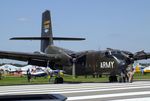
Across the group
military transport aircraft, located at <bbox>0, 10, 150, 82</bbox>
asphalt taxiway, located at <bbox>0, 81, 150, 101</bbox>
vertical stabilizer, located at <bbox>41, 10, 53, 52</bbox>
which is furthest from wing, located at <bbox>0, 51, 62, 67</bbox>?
asphalt taxiway, located at <bbox>0, 81, 150, 101</bbox>

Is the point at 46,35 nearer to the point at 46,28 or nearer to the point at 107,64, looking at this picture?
the point at 46,28

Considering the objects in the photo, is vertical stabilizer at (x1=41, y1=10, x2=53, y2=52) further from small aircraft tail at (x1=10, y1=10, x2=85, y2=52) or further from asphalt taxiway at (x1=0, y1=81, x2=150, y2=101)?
asphalt taxiway at (x1=0, y1=81, x2=150, y2=101)

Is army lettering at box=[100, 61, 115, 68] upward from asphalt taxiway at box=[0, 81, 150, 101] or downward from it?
upward

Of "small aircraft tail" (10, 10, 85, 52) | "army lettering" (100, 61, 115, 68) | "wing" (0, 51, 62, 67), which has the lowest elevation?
"army lettering" (100, 61, 115, 68)

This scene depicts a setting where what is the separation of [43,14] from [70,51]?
28.0ft

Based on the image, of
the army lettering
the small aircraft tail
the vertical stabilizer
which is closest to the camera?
the army lettering

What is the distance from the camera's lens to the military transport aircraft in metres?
24.0

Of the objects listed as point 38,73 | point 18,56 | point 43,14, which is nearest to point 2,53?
point 18,56

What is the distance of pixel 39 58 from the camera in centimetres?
2583

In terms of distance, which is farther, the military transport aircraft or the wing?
the wing

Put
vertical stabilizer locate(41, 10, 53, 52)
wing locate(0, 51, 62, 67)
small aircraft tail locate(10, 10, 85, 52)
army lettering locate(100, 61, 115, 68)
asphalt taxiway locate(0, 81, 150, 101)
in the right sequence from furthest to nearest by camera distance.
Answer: vertical stabilizer locate(41, 10, 53, 52)
small aircraft tail locate(10, 10, 85, 52)
wing locate(0, 51, 62, 67)
army lettering locate(100, 61, 115, 68)
asphalt taxiway locate(0, 81, 150, 101)

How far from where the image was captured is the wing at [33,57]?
2466 cm

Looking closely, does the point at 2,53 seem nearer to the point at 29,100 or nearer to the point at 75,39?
the point at 75,39

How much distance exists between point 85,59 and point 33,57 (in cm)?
402
